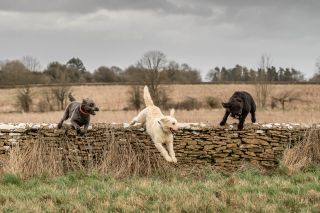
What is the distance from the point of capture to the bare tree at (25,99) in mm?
39938

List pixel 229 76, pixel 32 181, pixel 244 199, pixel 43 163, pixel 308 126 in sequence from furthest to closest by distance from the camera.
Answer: pixel 229 76 < pixel 308 126 < pixel 43 163 < pixel 32 181 < pixel 244 199

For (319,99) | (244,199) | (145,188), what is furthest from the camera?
(319,99)

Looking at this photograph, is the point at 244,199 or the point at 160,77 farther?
the point at 160,77

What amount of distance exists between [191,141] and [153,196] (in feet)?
14.6

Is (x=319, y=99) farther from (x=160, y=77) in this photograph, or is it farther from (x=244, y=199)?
(x=244, y=199)

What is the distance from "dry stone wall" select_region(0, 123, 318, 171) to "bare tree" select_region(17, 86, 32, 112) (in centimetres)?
2843

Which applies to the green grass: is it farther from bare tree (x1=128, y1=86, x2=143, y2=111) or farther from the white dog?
bare tree (x1=128, y1=86, x2=143, y2=111)

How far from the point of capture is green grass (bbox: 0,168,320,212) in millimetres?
7102

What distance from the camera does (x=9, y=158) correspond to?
11.1m

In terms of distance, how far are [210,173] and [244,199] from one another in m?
3.78

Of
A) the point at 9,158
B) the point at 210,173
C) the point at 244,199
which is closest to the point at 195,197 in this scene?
the point at 244,199

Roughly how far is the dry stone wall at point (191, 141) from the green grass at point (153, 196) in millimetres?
2049

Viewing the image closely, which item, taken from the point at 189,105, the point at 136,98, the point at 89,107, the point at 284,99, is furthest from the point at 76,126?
the point at 284,99

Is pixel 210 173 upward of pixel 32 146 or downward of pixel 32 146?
downward
